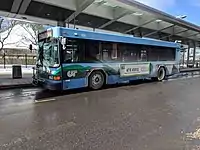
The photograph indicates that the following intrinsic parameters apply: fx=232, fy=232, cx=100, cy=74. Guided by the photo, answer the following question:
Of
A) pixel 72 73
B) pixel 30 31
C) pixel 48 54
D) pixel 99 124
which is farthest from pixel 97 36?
pixel 30 31

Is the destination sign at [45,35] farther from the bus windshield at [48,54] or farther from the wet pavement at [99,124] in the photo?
the wet pavement at [99,124]

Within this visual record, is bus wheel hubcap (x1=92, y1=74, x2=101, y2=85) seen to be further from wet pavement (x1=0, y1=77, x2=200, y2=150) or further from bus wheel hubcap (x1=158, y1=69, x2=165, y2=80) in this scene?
bus wheel hubcap (x1=158, y1=69, x2=165, y2=80)

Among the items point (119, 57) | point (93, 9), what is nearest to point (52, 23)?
point (93, 9)

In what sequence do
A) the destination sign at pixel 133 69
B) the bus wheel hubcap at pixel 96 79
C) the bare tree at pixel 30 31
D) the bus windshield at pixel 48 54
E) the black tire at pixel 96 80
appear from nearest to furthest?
1. the bus windshield at pixel 48 54
2. the black tire at pixel 96 80
3. the bus wheel hubcap at pixel 96 79
4. the destination sign at pixel 133 69
5. the bare tree at pixel 30 31

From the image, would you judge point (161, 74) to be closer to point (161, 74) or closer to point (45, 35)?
point (161, 74)

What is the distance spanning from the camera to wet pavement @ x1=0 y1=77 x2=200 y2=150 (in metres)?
4.60

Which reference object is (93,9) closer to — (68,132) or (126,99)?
(126,99)

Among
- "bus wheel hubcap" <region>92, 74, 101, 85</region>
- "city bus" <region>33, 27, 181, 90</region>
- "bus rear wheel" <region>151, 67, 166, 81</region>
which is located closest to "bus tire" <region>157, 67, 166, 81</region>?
"bus rear wheel" <region>151, 67, 166, 81</region>

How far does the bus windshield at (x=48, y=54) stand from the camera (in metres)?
10.4

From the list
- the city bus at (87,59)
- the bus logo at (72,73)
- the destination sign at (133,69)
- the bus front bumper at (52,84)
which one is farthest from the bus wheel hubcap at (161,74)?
the bus front bumper at (52,84)

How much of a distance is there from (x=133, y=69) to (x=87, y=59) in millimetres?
3943

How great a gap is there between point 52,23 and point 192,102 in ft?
50.6

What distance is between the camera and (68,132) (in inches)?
209

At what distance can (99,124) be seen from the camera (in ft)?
19.6
